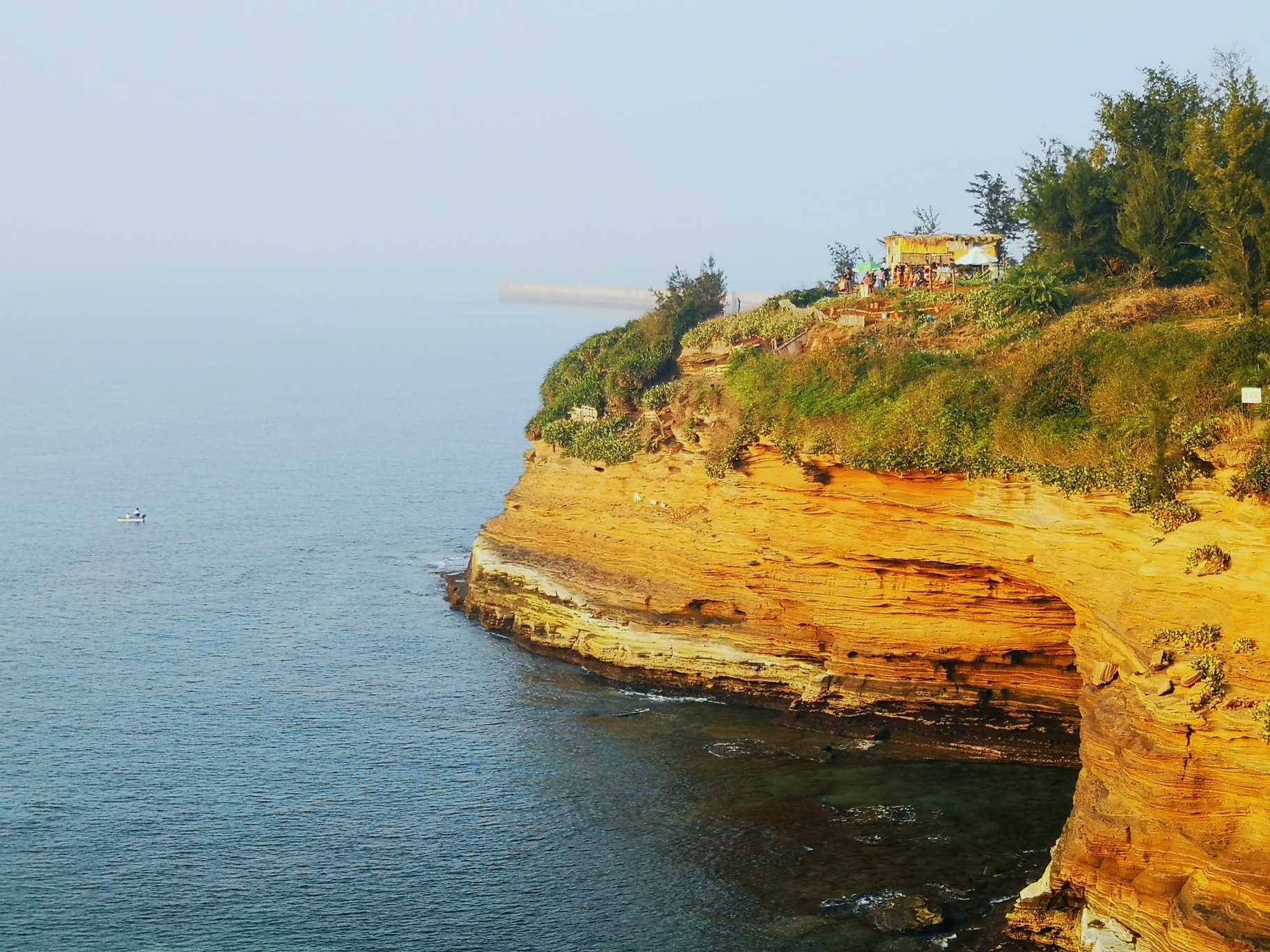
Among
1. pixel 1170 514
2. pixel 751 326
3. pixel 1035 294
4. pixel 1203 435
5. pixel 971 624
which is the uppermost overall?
pixel 1035 294

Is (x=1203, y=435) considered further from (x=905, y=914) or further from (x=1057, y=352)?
(x=905, y=914)

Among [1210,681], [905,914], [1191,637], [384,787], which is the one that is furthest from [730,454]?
[1210,681]

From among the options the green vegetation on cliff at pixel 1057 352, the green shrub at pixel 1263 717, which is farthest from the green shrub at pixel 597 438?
the green shrub at pixel 1263 717

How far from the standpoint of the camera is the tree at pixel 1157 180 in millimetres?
42906

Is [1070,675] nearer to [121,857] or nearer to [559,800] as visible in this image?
[559,800]

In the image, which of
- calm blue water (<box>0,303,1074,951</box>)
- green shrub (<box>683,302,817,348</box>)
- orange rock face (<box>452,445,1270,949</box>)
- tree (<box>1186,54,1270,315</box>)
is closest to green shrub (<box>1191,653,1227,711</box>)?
orange rock face (<box>452,445,1270,949</box>)

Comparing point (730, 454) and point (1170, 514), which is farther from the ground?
point (1170, 514)

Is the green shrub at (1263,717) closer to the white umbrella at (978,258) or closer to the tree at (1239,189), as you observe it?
the tree at (1239,189)

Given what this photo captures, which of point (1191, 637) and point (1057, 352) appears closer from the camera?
point (1191, 637)

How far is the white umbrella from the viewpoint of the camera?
48656 mm

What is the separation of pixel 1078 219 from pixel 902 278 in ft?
23.0

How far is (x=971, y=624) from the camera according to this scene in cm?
3431

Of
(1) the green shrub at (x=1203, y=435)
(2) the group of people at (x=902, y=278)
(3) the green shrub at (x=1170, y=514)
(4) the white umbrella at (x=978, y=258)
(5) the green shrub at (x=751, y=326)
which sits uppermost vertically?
(4) the white umbrella at (x=978, y=258)

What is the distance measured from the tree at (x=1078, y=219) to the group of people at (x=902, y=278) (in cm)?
403
